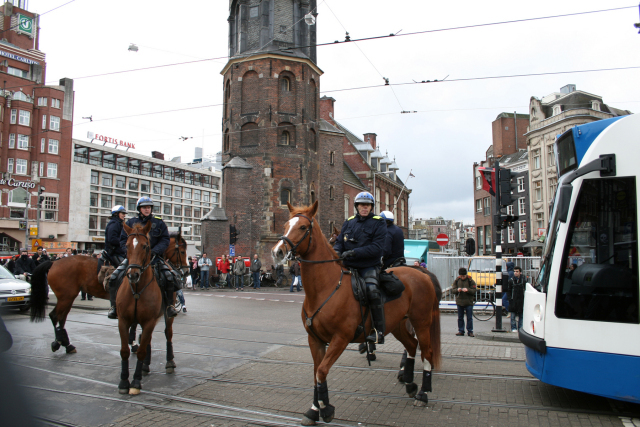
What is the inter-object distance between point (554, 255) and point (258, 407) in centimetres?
396

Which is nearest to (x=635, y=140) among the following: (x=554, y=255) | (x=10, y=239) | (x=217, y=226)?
(x=554, y=255)

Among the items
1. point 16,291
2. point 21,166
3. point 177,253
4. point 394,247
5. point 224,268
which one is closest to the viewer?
point 394,247

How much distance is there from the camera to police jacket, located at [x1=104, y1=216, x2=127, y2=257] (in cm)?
812

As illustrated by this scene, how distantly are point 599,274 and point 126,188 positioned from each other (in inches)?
3321

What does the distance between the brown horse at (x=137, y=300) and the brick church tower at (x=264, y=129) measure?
2827 cm

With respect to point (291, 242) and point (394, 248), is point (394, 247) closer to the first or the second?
point (394, 248)

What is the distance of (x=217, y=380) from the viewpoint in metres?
6.68

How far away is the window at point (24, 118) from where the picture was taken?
5562cm

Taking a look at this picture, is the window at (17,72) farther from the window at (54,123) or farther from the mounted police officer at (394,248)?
the mounted police officer at (394,248)

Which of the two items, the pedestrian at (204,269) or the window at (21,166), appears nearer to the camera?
the pedestrian at (204,269)

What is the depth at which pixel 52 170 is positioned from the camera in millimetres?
58375

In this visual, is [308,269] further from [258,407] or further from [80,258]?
[80,258]

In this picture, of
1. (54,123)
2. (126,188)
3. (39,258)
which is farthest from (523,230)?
(126,188)

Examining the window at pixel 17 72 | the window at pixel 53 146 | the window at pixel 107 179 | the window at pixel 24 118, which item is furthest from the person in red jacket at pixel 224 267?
the window at pixel 107 179
